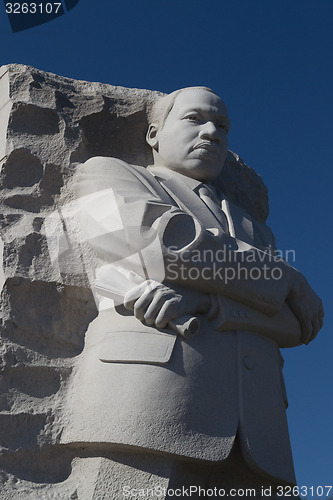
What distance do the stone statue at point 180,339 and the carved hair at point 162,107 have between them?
567 millimetres

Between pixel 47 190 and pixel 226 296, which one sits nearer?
pixel 226 296

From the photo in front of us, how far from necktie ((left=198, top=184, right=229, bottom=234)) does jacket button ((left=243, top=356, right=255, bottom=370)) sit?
791 mm

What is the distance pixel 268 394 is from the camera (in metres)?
4.37

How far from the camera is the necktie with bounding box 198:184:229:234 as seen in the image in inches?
189

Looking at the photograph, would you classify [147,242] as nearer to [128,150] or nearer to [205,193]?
[205,193]

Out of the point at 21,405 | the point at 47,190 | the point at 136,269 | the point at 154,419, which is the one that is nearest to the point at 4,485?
the point at 21,405

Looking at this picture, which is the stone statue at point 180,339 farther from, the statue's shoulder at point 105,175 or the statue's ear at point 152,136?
the statue's ear at point 152,136

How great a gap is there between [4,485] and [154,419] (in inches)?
31.5

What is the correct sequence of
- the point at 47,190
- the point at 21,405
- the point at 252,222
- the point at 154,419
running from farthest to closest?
1. the point at 252,222
2. the point at 47,190
3. the point at 21,405
4. the point at 154,419

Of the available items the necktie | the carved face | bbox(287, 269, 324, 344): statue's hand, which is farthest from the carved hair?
bbox(287, 269, 324, 344): statue's hand

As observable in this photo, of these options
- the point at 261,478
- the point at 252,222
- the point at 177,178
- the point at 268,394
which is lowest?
the point at 261,478

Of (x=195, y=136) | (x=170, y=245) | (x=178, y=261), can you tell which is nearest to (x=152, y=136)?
(x=195, y=136)

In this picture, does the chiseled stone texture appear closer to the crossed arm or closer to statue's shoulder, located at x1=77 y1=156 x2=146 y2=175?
statue's shoulder, located at x1=77 y1=156 x2=146 y2=175

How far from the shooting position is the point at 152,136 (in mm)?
5223
